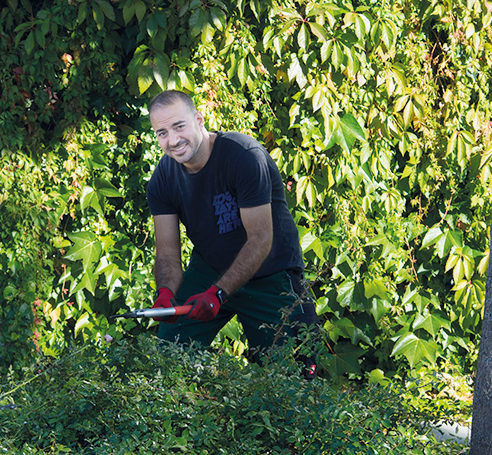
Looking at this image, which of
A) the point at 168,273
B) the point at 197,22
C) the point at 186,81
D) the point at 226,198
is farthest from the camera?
the point at 186,81

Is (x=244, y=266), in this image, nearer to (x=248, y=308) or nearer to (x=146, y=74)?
(x=248, y=308)

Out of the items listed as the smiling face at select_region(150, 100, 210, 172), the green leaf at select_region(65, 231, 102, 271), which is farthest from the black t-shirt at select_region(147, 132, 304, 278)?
the green leaf at select_region(65, 231, 102, 271)

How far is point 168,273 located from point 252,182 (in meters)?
0.58

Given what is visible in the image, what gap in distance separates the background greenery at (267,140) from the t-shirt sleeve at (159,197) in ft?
1.79

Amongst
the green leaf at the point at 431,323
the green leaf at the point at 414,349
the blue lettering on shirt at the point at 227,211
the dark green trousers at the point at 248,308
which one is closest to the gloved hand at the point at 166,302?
the dark green trousers at the point at 248,308

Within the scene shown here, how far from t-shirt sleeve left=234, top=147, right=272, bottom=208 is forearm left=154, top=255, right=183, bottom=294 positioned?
46 centimetres

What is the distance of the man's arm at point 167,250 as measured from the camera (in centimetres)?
330

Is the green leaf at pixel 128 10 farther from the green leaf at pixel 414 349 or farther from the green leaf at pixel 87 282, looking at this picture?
the green leaf at pixel 414 349

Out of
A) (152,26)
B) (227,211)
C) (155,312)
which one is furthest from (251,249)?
(152,26)

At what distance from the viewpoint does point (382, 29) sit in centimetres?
403

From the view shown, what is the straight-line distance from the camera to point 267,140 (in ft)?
13.5

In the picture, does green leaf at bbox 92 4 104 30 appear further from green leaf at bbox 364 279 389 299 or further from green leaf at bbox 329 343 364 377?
green leaf at bbox 329 343 364 377

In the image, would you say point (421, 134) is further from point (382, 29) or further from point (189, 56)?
point (189, 56)

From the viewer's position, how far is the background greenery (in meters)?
3.77
